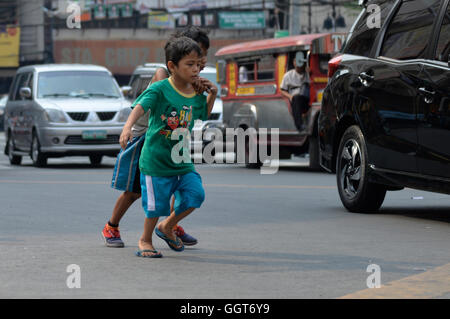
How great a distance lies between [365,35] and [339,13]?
4437 centimetres

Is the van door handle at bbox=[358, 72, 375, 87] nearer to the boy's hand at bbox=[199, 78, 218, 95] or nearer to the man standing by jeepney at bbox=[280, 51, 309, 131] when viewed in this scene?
the boy's hand at bbox=[199, 78, 218, 95]

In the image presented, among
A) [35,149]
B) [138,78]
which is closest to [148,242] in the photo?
[35,149]

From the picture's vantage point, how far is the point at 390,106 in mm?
8875

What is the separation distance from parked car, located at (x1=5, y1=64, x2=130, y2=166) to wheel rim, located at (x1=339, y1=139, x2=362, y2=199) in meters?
8.58

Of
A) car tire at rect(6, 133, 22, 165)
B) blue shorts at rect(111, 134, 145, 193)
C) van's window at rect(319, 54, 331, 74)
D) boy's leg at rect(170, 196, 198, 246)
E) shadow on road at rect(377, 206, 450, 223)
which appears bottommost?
car tire at rect(6, 133, 22, 165)

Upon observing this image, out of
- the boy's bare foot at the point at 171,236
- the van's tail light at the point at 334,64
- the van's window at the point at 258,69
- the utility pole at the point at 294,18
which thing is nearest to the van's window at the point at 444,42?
the van's tail light at the point at 334,64

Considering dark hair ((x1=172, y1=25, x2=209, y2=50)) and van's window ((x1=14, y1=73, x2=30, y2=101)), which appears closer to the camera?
dark hair ((x1=172, y1=25, x2=209, y2=50))

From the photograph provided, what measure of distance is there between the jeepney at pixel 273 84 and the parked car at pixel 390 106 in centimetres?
604

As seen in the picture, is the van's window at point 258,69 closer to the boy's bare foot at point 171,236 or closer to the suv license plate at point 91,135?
the suv license plate at point 91,135

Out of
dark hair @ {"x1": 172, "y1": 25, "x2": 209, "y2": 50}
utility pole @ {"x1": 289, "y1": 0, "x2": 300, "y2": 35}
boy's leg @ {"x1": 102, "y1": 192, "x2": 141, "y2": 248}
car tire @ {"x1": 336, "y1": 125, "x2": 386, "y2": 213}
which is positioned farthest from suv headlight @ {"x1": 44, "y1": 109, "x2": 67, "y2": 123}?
utility pole @ {"x1": 289, "y1": 0, "x2": 300, "y2": 35}

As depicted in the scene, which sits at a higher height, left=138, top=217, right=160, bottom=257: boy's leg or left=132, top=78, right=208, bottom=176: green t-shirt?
left=132, top=78, right=208, bottom=176: green t-shirt

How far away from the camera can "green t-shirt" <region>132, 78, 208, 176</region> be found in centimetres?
686

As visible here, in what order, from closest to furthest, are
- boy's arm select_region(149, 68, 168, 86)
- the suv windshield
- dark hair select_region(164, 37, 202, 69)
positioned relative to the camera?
dark hair select_region(164, 37, 202, 69) < boy's arm select_region(149, 68, 168, 86) < the suv windshield

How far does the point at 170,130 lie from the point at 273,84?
35.2ft
